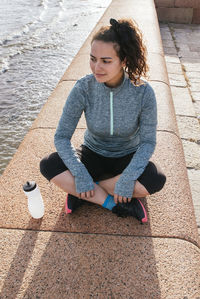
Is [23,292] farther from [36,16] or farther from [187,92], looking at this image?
[36,16]

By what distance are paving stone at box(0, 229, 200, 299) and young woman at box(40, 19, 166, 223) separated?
240 mm

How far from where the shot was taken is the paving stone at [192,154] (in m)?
3.12

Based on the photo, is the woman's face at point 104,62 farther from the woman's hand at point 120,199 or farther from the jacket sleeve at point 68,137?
the woman's hand at point 120,199

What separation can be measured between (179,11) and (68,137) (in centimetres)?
822

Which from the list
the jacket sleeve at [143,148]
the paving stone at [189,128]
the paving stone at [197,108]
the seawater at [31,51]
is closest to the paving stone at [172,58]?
the paving stone at [197,108]

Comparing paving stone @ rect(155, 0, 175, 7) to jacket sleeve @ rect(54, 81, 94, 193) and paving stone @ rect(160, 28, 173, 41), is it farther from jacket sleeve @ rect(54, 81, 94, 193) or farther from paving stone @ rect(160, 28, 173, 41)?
jacket sleeve @ rect(54, 81, 94, 193)

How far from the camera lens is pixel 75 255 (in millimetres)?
1720

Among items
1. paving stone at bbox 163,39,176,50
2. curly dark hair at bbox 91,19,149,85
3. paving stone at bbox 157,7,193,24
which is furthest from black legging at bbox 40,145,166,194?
paving stone at bbox 157,7,193,24

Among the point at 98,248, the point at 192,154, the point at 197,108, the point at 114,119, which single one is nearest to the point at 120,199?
the point at 98,248

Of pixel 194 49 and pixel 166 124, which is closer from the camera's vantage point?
pixel 166 124

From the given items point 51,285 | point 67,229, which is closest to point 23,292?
point 51,285

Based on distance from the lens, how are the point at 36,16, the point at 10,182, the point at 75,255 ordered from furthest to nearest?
1. the point at 36,16
2. the point at 10,182
3. the point at 75,255

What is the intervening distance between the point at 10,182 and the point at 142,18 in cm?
570

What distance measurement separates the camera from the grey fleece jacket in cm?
188
